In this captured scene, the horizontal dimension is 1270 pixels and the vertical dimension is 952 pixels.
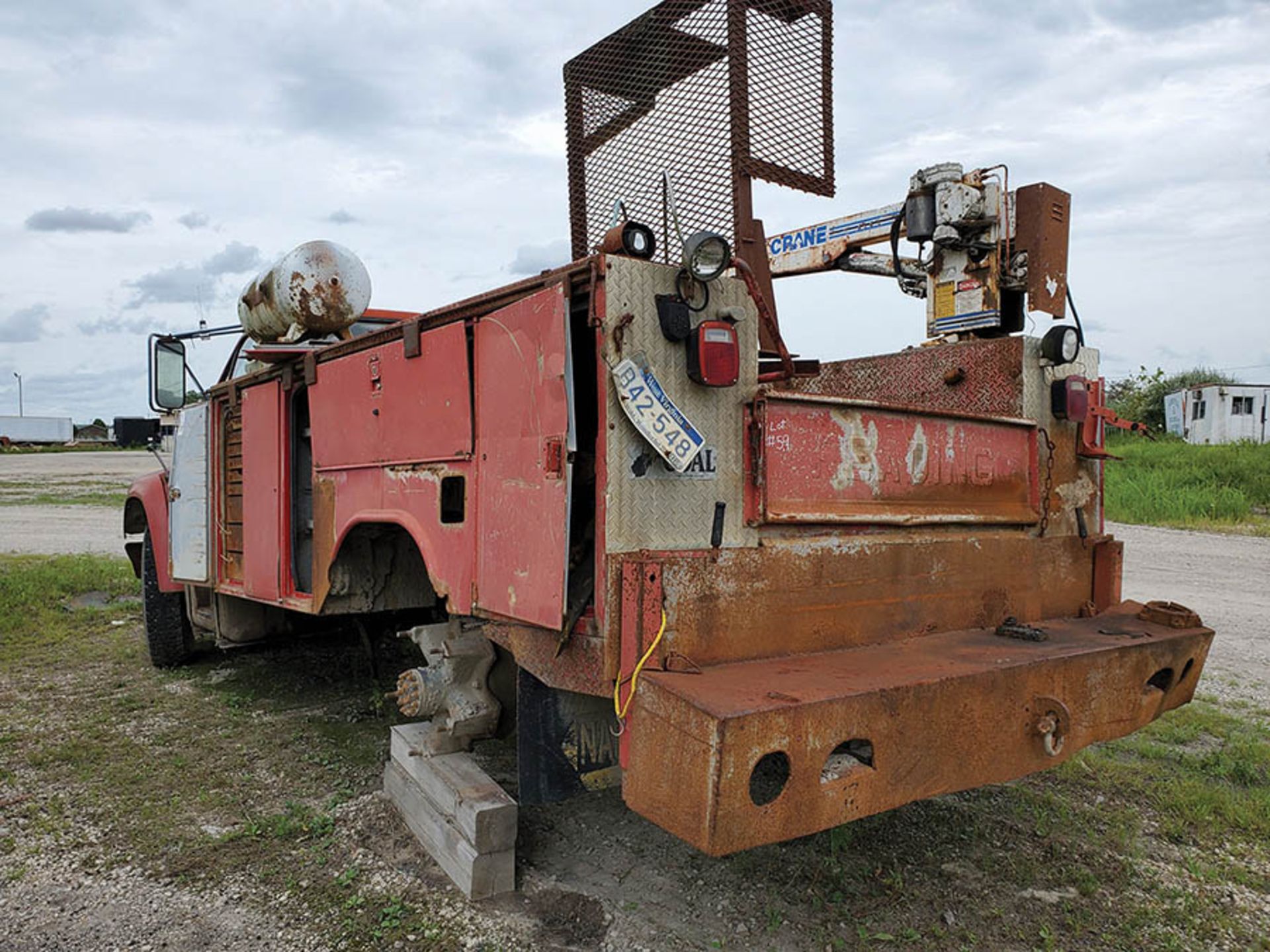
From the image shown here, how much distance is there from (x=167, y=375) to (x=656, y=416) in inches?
180

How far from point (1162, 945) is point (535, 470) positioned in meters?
2.29

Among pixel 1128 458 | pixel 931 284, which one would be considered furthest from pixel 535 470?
pixel 1128 458

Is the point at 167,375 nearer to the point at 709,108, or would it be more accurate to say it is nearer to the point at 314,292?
the point at 314,292

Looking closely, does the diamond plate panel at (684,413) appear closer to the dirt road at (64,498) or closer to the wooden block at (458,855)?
the wooden block at (458,855)

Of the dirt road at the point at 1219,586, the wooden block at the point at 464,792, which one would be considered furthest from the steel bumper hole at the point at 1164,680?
the dirt road at the point at 1219,586

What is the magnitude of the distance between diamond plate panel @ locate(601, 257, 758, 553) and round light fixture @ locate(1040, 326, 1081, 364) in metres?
1.54

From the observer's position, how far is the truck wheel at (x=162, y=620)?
617 centimetres

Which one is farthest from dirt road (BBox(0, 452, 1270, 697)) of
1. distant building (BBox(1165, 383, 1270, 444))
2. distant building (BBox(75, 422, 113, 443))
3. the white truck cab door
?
distant building (BBox(75, 422, 113, 443))

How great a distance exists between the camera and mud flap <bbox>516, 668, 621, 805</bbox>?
115 inches

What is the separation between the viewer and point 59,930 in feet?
9.63

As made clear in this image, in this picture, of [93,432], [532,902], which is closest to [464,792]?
[532,902]

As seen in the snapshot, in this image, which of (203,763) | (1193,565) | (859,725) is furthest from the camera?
(1193,565)

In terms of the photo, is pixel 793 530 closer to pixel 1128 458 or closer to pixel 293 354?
pixel 293 354

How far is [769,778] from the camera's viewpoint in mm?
2416
